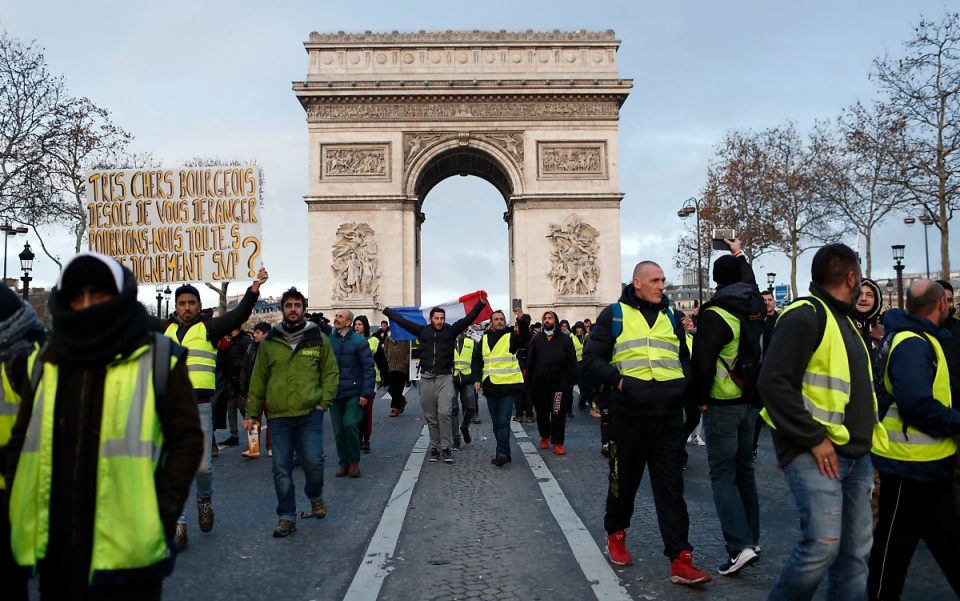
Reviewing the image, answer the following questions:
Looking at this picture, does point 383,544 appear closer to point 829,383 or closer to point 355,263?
point 829,383

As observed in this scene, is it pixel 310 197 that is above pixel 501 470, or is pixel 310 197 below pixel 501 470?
above

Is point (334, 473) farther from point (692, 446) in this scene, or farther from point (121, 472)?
point (121, 472)

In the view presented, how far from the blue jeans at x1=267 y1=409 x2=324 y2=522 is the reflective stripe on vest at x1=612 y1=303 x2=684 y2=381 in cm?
257

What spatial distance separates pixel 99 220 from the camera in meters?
8.79

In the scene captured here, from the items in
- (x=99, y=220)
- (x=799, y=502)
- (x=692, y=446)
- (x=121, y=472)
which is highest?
(x=99, y=220)

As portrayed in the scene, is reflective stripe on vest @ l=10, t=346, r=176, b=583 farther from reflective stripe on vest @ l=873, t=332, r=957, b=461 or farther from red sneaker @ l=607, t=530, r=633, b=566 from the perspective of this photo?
reflective stripe on vest @ l=873, t=332, r=957, b=461

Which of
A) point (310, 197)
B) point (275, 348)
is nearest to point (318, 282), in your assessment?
point (310, 197)

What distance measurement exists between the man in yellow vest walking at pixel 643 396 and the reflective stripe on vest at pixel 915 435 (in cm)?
123

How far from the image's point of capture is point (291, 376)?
6344 millimetres

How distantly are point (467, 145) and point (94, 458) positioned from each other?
1239 inches

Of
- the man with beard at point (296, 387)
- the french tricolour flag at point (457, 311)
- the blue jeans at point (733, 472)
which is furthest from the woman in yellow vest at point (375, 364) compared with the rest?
the blue jeans at point (733, 472)

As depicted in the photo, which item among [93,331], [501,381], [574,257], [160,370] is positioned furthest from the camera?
[574,257]

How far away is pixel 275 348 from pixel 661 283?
316 cm

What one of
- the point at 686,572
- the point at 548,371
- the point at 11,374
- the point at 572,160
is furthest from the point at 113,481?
the point at 572,160
